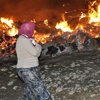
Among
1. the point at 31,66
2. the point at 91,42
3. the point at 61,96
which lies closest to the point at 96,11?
the point at 91,42

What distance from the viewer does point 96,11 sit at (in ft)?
45.1

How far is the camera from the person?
17.6ft

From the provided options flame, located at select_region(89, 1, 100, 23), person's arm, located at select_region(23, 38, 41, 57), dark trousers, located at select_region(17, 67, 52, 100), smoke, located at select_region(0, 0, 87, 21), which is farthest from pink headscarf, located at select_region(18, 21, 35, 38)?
smoke, located at select_region(0, 0, 87, 21)

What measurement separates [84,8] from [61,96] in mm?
9493

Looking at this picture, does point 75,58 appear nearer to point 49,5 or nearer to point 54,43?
point 54,43

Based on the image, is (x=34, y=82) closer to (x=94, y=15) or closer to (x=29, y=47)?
(x=29, y=47)

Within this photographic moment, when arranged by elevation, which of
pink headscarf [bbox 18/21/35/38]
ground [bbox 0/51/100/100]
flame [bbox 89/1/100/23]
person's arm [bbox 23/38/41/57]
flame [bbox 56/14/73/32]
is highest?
flame [bbox 89/1/100/23]

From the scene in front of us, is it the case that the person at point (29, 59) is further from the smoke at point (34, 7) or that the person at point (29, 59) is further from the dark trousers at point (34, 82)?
the smoke at point (34, 7)

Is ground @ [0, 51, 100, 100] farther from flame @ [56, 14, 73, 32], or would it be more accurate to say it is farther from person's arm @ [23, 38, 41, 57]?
flame @ [56, 14, 73, 32]

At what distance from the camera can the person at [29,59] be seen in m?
5.37

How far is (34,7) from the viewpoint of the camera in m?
16.1

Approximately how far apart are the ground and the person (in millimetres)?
914

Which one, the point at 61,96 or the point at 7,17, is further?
the point at 7,17

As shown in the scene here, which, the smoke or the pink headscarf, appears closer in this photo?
the pink headscarf
